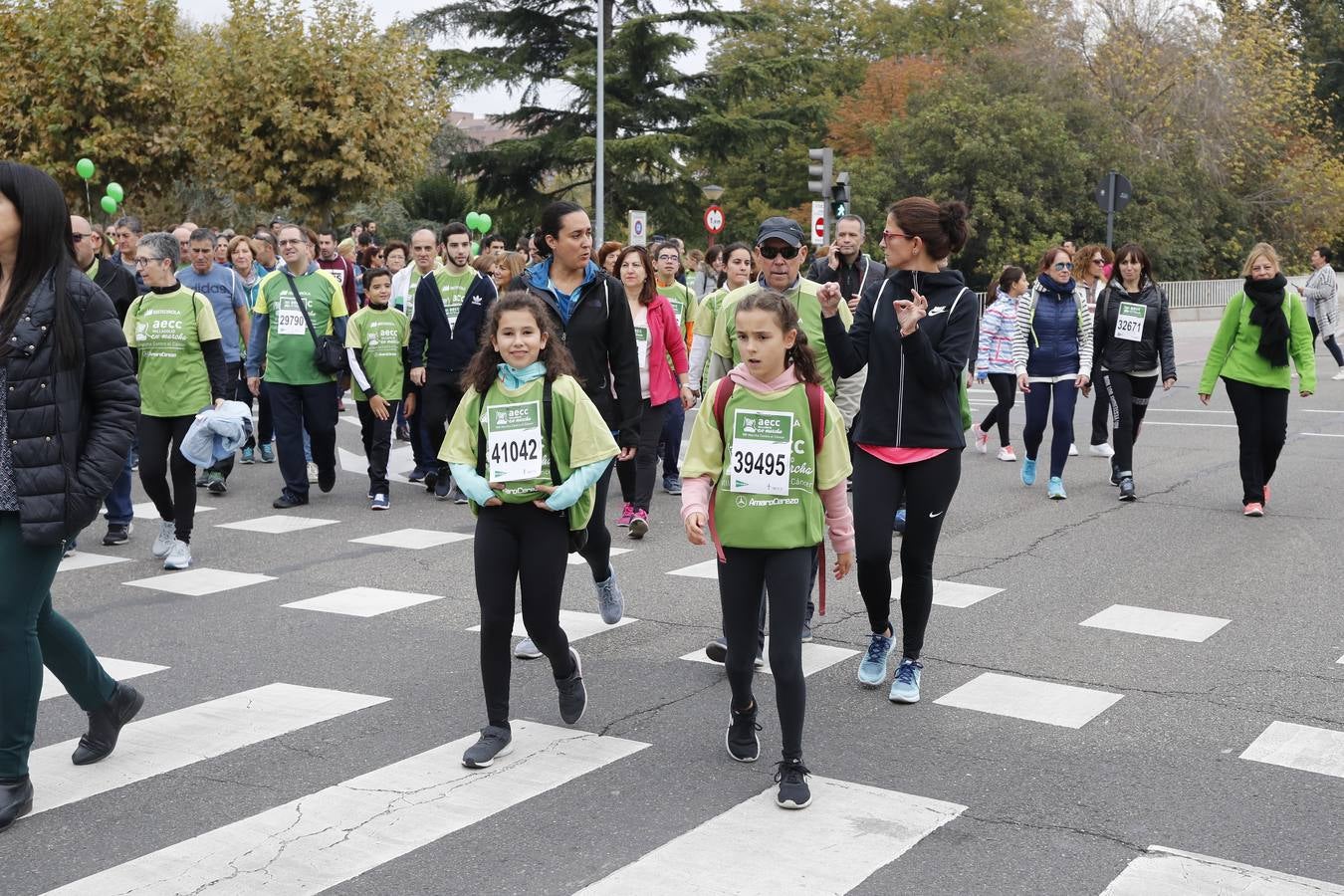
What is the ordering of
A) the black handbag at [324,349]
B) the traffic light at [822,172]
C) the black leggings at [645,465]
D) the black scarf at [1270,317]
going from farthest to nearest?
the traffic light at [822,172], the black handbag at [324,349], the black scarf at [1270,317], the black leggings at [645,465]

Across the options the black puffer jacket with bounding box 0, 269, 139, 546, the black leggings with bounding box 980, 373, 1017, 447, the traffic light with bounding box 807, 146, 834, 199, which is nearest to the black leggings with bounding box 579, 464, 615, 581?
the black puffer jacket with bounding box 0, 269, 139, 546

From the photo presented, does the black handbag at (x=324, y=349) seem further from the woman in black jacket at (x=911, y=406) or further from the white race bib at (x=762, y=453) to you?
the white race bib at (x=762, y=453)

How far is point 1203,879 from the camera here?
407cm

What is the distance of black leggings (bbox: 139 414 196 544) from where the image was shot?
28.9 ft

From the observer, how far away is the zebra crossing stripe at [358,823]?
4.10 meters

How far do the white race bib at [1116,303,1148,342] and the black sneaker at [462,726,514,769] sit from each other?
7.49 meters

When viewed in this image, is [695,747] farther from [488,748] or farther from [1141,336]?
[1141,336]

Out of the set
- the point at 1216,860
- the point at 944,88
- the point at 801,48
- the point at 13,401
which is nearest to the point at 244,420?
the point at 13,401

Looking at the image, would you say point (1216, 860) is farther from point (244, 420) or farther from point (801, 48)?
point (801, 48)

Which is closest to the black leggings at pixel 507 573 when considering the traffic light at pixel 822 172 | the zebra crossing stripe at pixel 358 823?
the zebra crossing stripe at pixel 358 823

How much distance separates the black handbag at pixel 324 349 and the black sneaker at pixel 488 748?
6.08 meters

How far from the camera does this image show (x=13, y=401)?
452 cm

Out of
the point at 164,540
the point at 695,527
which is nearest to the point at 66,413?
the point at 695,527

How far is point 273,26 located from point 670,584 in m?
25.0
